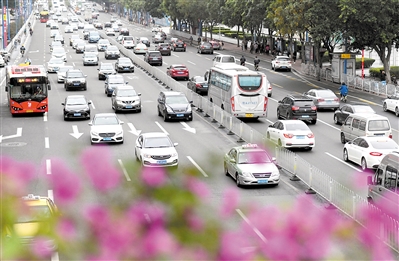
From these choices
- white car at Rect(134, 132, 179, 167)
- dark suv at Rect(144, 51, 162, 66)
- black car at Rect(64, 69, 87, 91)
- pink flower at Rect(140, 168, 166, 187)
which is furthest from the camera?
dark suv at Rect(144, 51, 162, 66)

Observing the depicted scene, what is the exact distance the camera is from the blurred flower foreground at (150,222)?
13.1 ft

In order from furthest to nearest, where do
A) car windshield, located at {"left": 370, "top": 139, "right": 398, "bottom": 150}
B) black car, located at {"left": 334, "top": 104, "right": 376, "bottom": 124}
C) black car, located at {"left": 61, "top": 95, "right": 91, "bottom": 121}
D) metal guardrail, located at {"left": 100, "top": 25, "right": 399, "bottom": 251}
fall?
black car, located at {"left": 61, "top": 95, "right": 91, "bottom": 121} → black car, located at {"left": 334, "top": 104, "right": 376, "bottom": 124} → car windshield, located at {"left": 370, "top": 139, "right": 398, "bottom": 150} → metal guardrail, located at {"left": 100, "top": 25, "right": 399, "bottom": 251}

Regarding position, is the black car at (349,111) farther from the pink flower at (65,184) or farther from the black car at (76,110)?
the pink flower at (65,184)

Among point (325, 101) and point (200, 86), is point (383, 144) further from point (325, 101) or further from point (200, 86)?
point (200, 86)

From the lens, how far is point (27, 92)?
41.7 meters

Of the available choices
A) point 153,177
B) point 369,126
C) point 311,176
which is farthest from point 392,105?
point 153,177

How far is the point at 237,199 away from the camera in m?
4.86

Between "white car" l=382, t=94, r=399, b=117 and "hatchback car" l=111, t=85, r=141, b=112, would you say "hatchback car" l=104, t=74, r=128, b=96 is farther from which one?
"white car" l=382, t=94, r=399, b=117

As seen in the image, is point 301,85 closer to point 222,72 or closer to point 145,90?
point 145,90

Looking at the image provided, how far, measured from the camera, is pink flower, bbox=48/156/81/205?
437 centimetres

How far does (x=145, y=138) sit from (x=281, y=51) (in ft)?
194

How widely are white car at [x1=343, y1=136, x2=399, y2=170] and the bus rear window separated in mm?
11721

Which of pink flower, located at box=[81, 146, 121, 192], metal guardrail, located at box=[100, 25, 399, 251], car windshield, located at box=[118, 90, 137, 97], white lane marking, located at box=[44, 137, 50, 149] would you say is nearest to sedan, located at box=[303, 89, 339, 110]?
metal guardrail, located at box=[100, 25, 399, 251]

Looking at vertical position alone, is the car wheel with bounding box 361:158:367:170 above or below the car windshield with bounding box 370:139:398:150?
below
